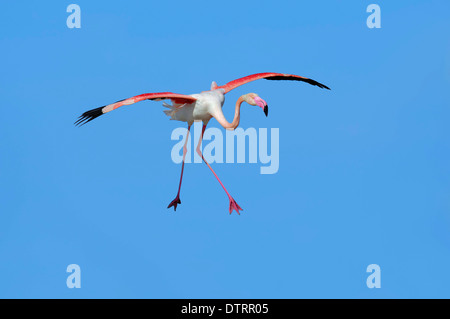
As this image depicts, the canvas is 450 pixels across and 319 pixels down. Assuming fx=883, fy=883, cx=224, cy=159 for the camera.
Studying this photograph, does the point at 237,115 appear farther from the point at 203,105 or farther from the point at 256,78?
the point at 256,78

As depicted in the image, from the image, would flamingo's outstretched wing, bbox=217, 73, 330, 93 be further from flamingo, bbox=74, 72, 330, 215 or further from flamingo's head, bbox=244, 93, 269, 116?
flamingo's head, bbox=244, 93, 269, 116

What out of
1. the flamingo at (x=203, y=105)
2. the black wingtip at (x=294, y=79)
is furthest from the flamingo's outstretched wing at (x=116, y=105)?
the black wingtip at (x=294, y=79)

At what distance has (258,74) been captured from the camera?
1908 centimetres

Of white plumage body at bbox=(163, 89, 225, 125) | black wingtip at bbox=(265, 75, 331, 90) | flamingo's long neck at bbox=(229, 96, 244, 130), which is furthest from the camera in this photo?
black wingtip at bbox=(265, 75, 331, 90)

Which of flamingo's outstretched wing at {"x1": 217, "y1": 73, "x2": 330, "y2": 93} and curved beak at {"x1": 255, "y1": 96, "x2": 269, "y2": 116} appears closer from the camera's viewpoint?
curved beak at {"x1": 255, "y1": 96, "x2": 269, "y2": 116}

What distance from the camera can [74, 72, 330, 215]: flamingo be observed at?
16828 mm

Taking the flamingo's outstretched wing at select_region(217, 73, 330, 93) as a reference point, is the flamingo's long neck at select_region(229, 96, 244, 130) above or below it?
below

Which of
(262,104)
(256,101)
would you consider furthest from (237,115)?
(262,104)

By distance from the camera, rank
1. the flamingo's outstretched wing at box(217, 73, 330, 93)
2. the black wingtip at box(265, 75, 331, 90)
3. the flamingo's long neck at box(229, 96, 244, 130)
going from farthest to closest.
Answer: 1. the black wingtip at box(265, 75, 331, 90)
2. the flamingo's outstretched wing at box(217, 73, 330, 93)
3. the flamingo's long neck at box(229, 96, 244, 130)

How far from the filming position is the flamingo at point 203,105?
16.8 m

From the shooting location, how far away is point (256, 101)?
16.8 m

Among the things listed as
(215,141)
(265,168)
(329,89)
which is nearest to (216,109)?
(215,141)

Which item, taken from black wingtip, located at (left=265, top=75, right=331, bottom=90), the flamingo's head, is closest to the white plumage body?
the flamingo's head
